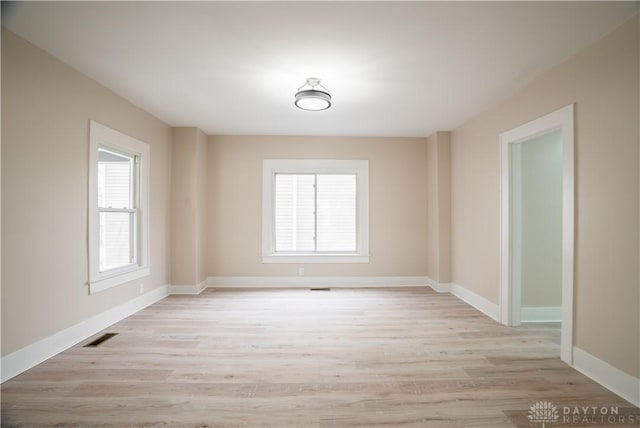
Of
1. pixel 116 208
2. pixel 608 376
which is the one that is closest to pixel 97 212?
pixel 116 208

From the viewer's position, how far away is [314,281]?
5.49 m

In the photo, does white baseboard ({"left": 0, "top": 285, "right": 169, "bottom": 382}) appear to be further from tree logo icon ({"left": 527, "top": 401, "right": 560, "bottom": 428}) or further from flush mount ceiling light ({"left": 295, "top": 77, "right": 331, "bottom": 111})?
tree logo icon ({"left": 527, "top": 401, "right": 560, "bottom": 428})

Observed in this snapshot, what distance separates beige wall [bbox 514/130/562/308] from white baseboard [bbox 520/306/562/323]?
0.16 ft

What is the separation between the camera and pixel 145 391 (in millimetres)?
2217

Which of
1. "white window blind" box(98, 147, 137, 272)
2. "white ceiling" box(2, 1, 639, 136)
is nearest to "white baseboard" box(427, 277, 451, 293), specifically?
"white ceiling" box(2, 1, 639, 136)

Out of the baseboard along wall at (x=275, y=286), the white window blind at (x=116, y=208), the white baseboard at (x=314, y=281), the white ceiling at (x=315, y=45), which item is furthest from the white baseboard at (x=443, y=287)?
the white window blind at (x=116, y=208)

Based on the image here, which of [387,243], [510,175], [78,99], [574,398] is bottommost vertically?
[574,398]

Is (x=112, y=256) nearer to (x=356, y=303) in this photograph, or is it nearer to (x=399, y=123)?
(x=356, y=303)

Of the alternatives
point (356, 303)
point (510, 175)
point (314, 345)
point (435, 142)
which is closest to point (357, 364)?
point (314, 345)

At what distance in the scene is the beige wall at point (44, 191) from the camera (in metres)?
2.35

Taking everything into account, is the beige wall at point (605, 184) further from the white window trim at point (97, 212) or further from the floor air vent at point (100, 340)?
the white window trim at point (97, 212)

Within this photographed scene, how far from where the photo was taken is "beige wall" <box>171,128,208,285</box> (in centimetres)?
495

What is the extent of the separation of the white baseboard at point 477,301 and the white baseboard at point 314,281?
2.32 ft

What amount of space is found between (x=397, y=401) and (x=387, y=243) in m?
3.58
